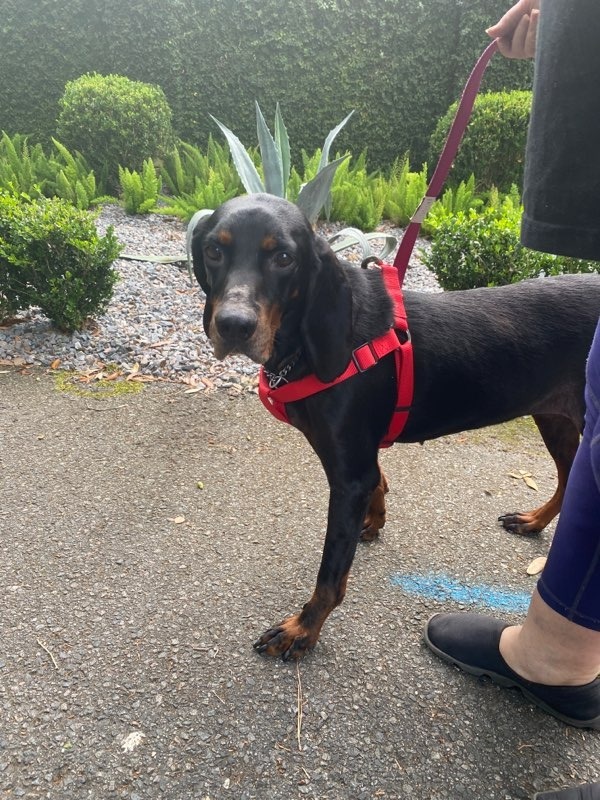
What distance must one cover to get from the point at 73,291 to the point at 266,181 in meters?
2.04

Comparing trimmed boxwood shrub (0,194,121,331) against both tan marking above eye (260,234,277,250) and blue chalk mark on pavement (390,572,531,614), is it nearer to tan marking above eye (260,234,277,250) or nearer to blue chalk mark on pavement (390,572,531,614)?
tan marking above eye (260,234,277,250)

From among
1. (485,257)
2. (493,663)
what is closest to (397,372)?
(493,663)

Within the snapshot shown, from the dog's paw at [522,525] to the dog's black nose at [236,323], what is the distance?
5.43 feet

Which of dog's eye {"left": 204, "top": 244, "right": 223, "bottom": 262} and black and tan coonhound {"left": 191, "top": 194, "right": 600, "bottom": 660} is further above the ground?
dog's eye {"left": 204, "top": 244, "right": 223, "bottom": 262}

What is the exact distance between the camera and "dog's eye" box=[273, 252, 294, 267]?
6.13 feet

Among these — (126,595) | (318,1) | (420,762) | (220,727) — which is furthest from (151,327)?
(318,1)

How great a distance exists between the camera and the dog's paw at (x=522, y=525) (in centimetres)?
265

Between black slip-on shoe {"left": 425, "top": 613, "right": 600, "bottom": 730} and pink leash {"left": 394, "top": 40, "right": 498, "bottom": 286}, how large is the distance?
4.17ft

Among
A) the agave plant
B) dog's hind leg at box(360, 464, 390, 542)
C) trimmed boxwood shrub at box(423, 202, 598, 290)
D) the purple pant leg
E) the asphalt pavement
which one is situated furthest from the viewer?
the agave plant

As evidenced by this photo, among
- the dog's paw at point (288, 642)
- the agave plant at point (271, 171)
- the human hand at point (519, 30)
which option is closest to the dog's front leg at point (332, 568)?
the dog's paw at point (288, 642)

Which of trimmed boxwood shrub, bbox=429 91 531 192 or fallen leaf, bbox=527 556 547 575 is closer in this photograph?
fallen leaf, bbox=527 556 547 575

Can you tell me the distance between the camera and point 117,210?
639cm

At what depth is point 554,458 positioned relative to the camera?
2.59 metres

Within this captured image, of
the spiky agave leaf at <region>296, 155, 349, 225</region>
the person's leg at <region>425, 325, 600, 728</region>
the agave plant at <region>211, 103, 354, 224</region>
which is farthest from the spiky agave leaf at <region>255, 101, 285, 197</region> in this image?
the person's leg at <region>425, 325, 600, 728</region>
